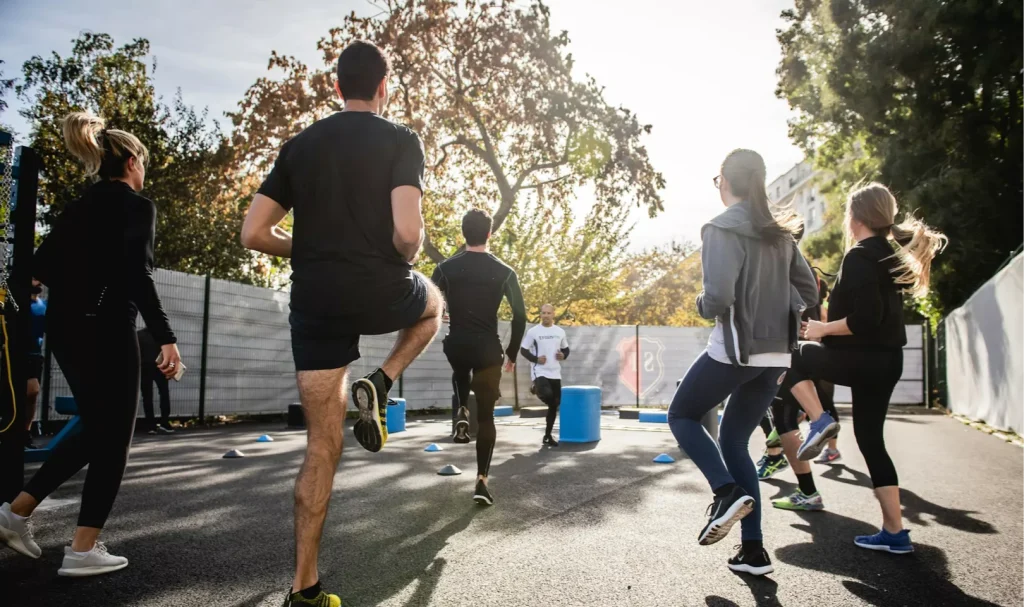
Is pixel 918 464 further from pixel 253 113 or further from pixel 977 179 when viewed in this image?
pixel 253 113

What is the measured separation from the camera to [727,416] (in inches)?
141

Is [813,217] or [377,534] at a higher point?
[813,217]

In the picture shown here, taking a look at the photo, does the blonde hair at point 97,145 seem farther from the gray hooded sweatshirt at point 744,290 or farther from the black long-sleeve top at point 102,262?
the gray hooded sweatshirt at point 744,290

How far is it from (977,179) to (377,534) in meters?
17.9

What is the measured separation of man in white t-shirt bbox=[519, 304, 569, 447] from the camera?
1007 centimetres

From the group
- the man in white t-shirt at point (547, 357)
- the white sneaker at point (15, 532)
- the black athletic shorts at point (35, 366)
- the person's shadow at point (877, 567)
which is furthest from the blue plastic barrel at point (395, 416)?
the white sneaker at point (15, 532)

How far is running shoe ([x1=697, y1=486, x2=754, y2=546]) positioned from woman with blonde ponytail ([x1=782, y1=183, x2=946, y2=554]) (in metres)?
1.04

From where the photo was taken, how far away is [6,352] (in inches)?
144

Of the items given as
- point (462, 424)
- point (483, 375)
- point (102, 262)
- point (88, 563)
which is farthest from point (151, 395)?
point (102, 262)

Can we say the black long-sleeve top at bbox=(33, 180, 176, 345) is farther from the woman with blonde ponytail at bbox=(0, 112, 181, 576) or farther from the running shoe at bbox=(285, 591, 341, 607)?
the running shoe at bbox=(285, 591, 341, 607)

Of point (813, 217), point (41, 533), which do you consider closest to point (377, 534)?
point (41, 533)

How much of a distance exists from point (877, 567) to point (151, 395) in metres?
10.1

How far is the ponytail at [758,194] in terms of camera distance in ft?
11.4

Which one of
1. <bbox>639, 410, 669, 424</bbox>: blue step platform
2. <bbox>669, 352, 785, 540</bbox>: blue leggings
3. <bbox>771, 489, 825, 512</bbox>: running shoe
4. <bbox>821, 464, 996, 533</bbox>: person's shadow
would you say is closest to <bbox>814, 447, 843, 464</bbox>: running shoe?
<bbox>821, 464, 996, 533</bbox>: person's shadow
